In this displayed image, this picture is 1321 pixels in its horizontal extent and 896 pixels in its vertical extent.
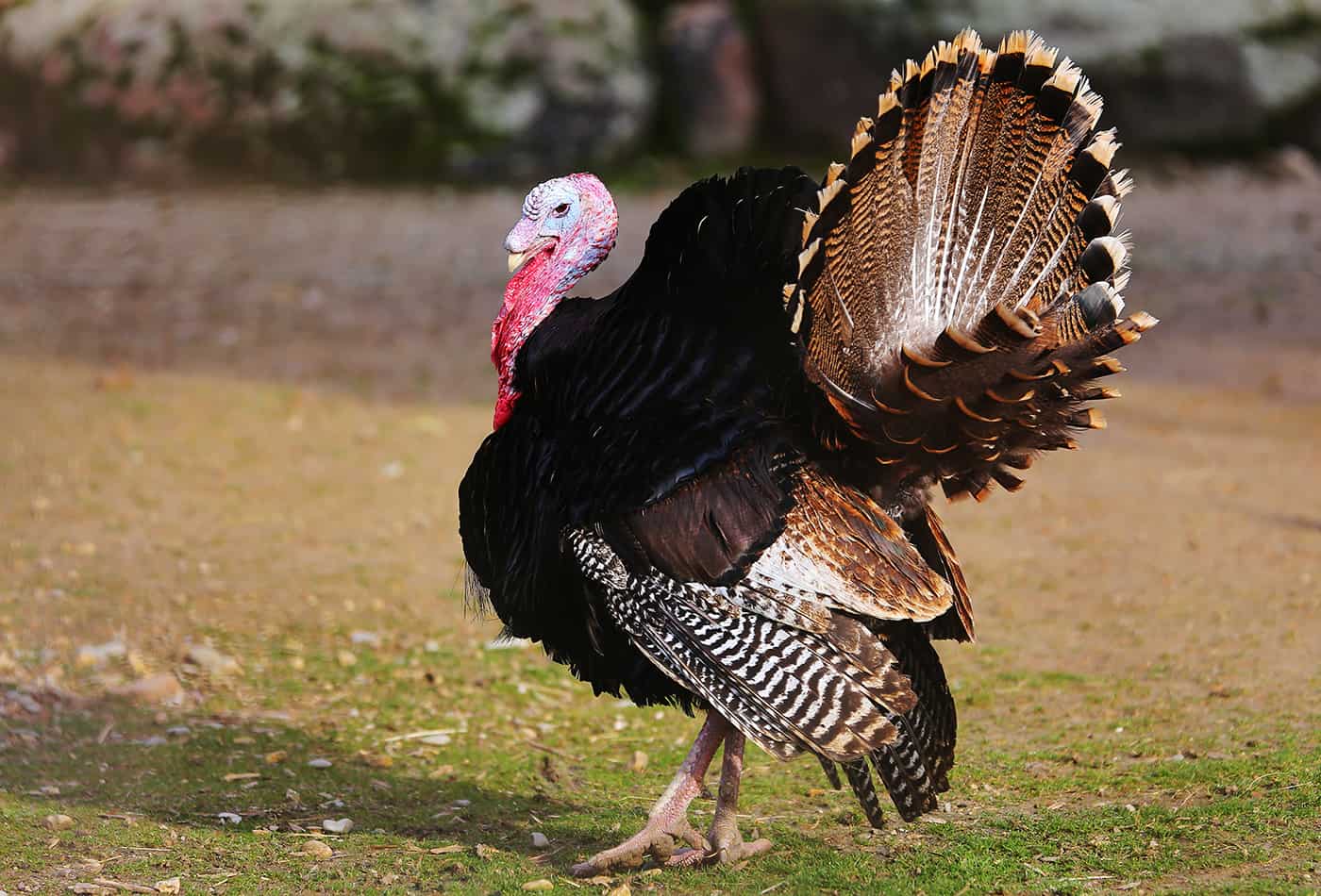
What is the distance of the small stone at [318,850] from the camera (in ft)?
14.7

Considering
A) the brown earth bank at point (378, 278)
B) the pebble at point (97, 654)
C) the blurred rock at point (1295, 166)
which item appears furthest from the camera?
the blurred rock at point (1295, 166)

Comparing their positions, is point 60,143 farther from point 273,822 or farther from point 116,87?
point 273,822

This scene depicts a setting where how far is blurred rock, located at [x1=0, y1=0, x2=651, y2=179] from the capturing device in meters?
14.7

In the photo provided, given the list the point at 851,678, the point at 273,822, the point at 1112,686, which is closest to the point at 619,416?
the point at 851,678

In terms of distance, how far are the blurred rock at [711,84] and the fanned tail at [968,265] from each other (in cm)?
1082

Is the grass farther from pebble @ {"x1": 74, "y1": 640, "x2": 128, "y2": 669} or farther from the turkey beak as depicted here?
the turkey beak

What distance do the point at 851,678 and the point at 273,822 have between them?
76.4 inches

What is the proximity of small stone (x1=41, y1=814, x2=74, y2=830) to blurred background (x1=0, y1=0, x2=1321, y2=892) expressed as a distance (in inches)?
2.6

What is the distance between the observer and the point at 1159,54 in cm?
1409

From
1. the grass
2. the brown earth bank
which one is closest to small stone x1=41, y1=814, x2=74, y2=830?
the grass

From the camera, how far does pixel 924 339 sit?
438 centimetres

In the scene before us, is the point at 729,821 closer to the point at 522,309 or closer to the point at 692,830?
the point at 692,830

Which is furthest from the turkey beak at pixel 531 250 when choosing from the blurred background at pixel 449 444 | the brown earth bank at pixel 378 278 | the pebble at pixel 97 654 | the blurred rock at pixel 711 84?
the blurred rock at pixel 711 84

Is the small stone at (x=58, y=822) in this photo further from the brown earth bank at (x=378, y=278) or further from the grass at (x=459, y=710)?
the brown earth bank at (x=378, y=278)
